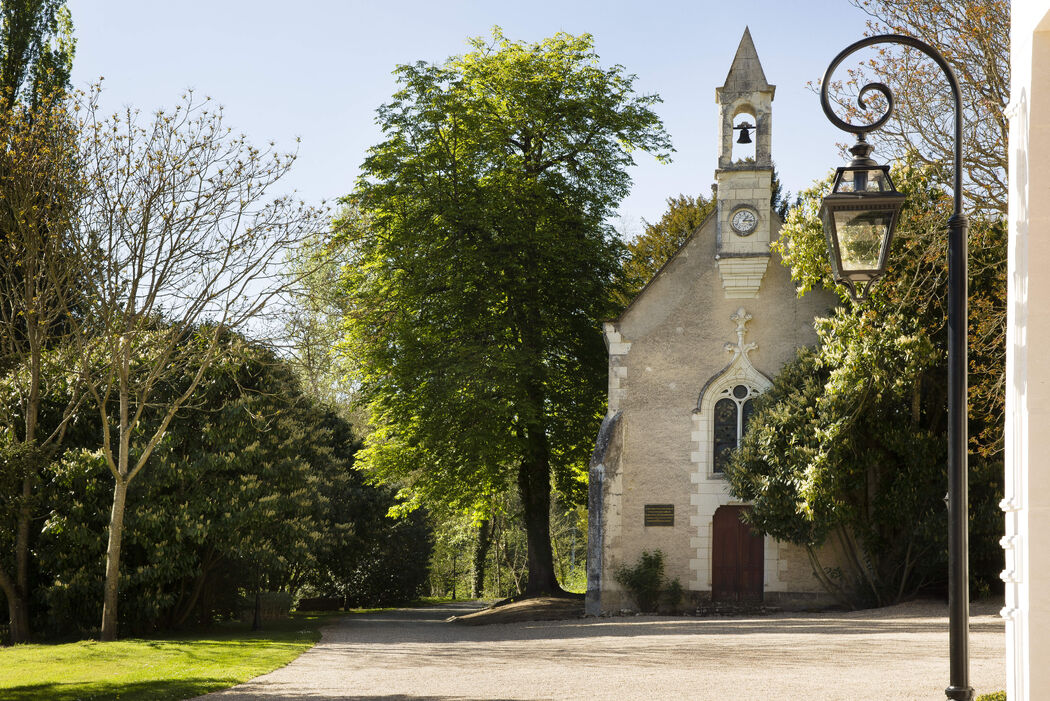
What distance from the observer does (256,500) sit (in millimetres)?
19547

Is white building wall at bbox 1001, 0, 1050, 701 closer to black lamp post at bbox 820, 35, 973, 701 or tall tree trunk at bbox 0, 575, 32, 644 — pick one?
black lamp post at bbox 820, 35, 973, 701

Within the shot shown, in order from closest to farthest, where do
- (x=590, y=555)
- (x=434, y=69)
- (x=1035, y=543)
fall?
1. (x=1035, y=543)
2. (x=590, y=555)
3. (x=434, y=69)

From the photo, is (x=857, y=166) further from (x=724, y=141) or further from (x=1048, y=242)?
(x=724, y=141)

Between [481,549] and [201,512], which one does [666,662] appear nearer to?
[201,512]

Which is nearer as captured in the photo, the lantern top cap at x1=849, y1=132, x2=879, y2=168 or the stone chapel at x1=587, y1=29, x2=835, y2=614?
the lantern top cap at x1=849, y1=132, x2=879, y2=168

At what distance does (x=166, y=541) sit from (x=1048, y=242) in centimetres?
1720

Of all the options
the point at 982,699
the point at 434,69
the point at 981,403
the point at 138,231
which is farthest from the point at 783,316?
the point at 982,699

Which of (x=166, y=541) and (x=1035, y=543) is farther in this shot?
(x=166, y=541)

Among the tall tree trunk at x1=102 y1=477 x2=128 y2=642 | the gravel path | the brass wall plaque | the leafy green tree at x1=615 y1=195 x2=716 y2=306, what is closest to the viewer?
the gravel path

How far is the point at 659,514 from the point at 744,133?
28.1ft

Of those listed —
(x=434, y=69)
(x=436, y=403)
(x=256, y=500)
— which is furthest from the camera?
(x=434, y=69)

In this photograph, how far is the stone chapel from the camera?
836 inches

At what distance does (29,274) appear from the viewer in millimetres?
17516

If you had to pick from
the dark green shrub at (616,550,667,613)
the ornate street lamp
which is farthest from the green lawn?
the ornate street lamp
